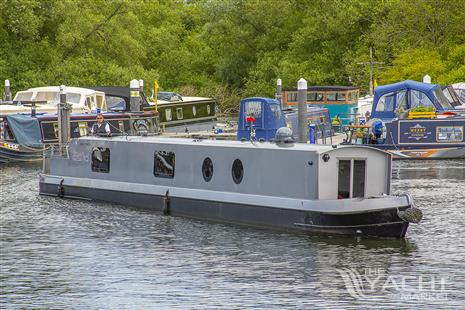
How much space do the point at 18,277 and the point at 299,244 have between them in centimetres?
608

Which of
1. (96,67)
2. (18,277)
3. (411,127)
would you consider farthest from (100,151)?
(96,67)

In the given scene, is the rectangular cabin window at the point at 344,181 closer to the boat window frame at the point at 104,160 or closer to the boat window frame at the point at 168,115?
the boat window frame at the point at 104,160

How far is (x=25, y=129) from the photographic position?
44.5 m

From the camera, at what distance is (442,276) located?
20.4 metres

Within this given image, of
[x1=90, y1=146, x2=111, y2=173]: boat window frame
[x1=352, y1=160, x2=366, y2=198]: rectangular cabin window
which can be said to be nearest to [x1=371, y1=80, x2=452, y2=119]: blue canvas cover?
[x1=90, y1=146, x2=111, y2=173]: boat window frame

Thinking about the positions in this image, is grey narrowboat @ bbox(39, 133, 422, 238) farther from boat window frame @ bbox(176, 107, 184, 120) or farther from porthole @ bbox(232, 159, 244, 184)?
boat window frame @ bbox(176, 107, 184, 120)

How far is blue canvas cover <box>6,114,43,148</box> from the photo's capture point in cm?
4419

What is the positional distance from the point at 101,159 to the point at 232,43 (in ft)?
180

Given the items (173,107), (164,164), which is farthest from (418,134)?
(164,164)

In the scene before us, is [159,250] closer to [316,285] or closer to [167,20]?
[316,285]

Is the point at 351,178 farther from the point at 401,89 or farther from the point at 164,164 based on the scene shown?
the point at 401,89

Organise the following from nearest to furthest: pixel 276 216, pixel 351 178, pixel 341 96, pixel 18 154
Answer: pixel 351 178 → pixel 276 216 → pixel 18 154 → pixel 341 96

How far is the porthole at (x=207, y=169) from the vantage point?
26.7 m

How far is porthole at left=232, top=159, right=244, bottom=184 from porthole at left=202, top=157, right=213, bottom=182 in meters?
0.88
